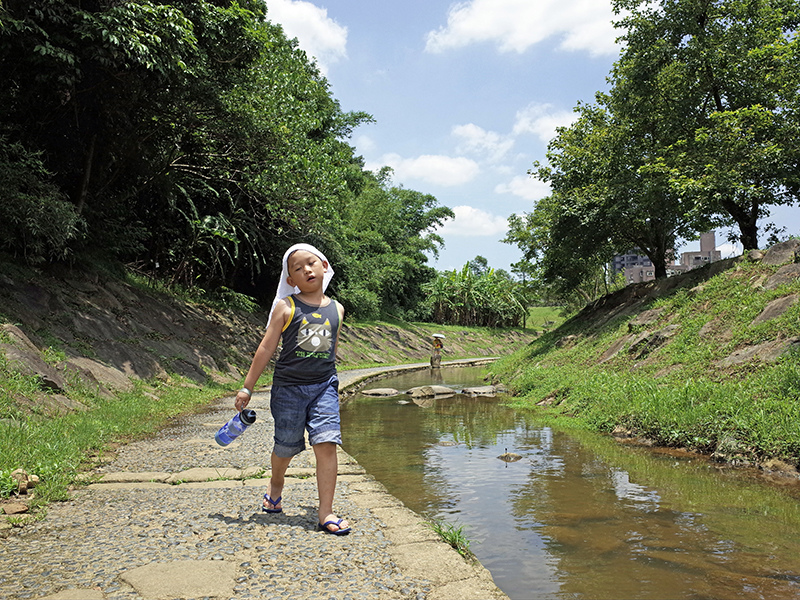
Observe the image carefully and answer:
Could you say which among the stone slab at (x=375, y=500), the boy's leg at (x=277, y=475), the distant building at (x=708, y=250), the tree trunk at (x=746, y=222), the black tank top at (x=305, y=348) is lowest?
the stone slab at (x=375, y=500)

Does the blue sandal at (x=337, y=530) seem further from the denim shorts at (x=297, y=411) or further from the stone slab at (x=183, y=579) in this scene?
the stone slab at (x=183, y=579)

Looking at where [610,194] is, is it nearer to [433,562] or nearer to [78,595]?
[433,562]

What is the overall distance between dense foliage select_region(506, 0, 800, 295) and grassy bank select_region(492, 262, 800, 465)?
257 cm

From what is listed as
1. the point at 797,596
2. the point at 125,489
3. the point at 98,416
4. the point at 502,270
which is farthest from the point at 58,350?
the point at 502,270

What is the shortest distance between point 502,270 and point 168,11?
93.0 meters

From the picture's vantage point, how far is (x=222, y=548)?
11.4 ft

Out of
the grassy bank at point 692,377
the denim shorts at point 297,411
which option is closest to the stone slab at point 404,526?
the denim shorts at point 297,411

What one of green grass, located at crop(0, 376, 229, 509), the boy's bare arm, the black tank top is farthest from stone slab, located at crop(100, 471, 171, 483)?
the black tank top

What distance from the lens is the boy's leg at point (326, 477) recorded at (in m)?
3.93

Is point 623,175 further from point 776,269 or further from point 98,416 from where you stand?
point 98,416

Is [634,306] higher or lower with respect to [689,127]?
lower

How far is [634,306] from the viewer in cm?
1730

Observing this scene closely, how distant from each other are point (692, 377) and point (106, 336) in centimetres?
1181

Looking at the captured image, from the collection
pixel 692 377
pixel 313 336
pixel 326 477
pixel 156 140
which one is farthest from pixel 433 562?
pixel 156 140
